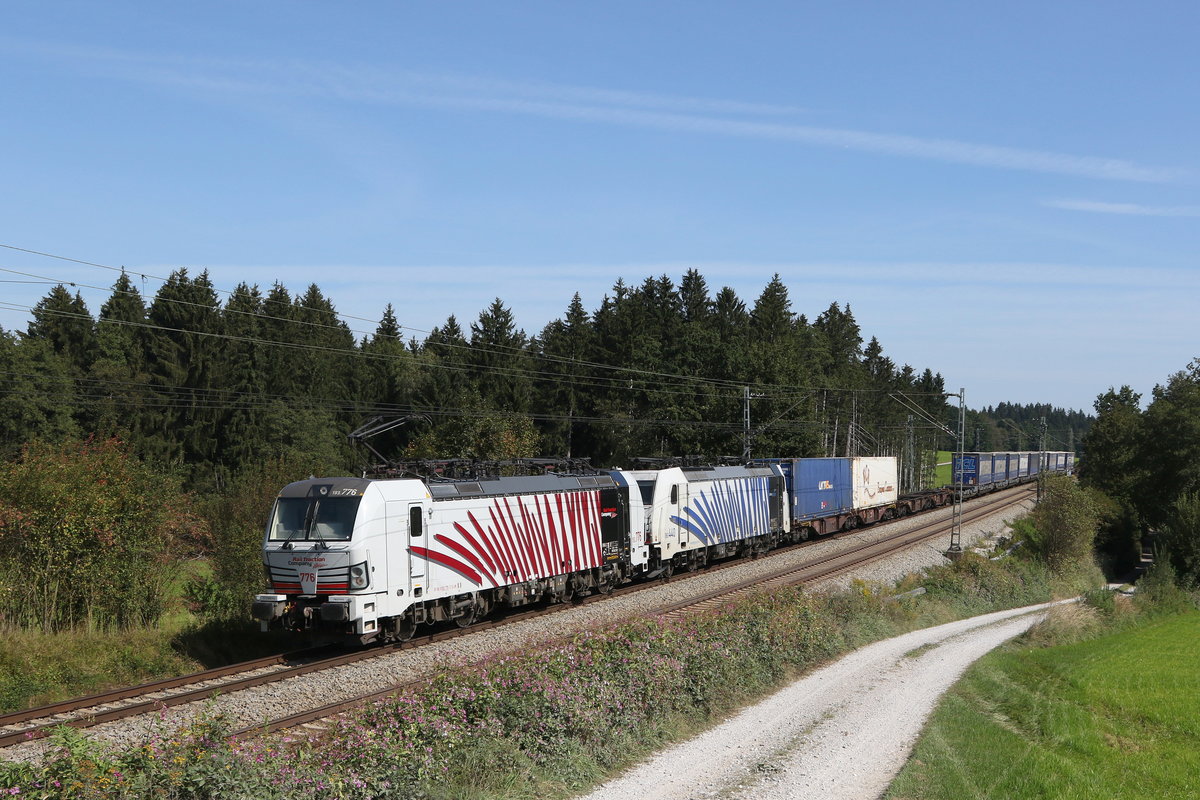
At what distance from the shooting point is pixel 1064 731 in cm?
1538

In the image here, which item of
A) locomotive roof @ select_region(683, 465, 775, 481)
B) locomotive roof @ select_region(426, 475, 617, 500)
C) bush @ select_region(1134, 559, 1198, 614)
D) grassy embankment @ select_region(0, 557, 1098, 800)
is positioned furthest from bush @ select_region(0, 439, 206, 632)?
bush @ select_region(1134, 559, 1198, 614)

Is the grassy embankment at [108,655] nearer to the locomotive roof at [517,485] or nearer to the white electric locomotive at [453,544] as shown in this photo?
the white electric locomotive at [453,544]

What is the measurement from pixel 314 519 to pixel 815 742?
11178mm

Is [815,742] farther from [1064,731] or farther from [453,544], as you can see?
[453,544]

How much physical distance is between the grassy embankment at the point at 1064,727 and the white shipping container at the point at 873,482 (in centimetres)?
2076

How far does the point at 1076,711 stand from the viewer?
1767 centimetres

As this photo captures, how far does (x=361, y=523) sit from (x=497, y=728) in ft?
27.8

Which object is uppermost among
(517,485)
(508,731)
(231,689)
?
(517,485)

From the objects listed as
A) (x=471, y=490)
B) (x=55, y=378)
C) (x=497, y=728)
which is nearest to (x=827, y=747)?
(x=497, y=728)

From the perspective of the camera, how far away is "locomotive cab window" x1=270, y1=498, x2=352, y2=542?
62.5ft

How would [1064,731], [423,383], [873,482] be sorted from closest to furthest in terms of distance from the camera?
[1064,731]
[873,482]
[423,383]

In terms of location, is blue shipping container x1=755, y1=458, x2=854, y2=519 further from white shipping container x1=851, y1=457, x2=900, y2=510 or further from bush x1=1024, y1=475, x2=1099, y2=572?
bush x1=1024, y1=475, x2=1099, y2=572

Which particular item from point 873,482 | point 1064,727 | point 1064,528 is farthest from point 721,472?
point 1064,727

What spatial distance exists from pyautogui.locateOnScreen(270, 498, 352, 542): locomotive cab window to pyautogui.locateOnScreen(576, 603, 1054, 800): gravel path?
8873mm
